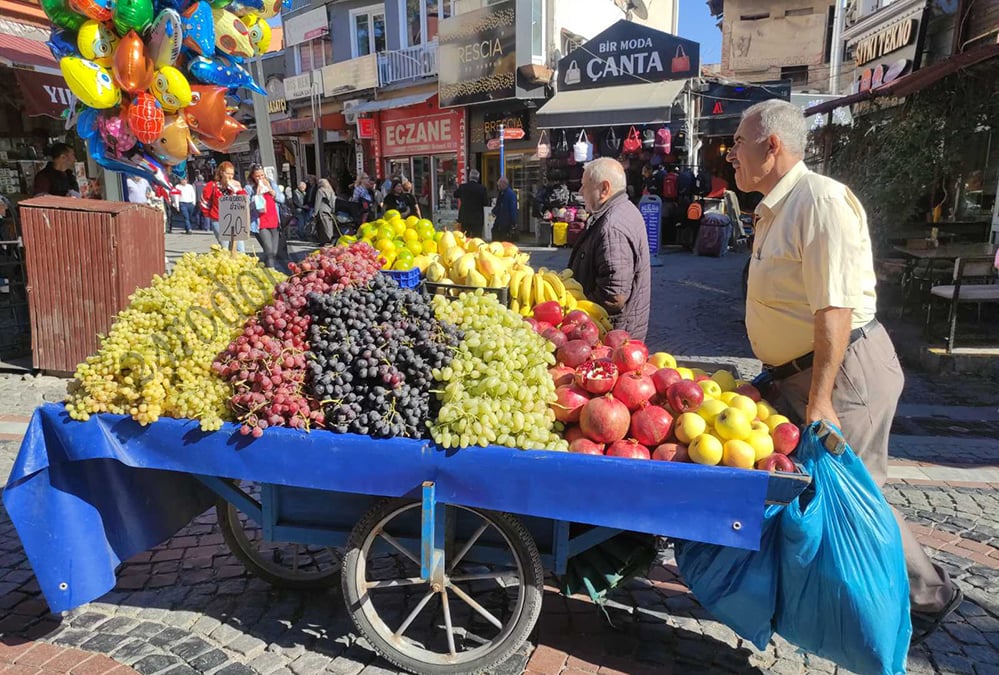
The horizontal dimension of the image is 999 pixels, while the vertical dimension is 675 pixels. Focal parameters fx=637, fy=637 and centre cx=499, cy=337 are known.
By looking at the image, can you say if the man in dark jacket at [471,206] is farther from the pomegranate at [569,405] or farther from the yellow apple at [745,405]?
the yellow apple at [745,405]

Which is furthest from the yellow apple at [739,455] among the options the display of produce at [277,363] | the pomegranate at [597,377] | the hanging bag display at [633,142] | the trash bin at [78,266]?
the hanging bag display at [633,142]

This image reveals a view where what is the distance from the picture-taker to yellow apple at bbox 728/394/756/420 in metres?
2.21

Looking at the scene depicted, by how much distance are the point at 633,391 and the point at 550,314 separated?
2.60 feet

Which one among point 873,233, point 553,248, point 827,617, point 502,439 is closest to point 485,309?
point 502,439

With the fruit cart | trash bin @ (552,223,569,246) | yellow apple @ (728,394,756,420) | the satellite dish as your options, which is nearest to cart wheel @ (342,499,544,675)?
the fruit cart

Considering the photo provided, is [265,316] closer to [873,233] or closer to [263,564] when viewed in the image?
[263,564]

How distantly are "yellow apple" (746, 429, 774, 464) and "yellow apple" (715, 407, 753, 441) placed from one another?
0.07ft

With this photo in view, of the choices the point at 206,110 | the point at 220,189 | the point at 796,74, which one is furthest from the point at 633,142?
the point at 796,74

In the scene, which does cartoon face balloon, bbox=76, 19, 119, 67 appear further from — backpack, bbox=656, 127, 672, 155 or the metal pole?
backpack, bbox=656, 127, 672, 155

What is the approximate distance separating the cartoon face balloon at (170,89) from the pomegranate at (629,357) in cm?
488

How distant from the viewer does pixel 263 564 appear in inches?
120

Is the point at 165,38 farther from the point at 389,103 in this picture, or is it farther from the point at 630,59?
the point at 389,103

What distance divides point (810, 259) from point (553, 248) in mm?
12677

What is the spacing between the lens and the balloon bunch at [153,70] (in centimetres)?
522
